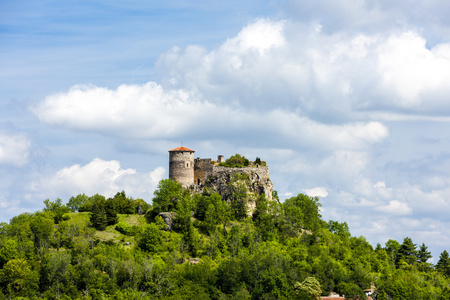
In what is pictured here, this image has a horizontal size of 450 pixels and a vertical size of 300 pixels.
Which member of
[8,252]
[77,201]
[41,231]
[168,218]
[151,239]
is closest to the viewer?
[8,252]

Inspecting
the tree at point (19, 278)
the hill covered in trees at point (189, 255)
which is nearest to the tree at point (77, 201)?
the hill covered in trees at point (189, 255)

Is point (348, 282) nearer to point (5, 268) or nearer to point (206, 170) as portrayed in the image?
point (206, 170)

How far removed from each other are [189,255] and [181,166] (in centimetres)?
1751

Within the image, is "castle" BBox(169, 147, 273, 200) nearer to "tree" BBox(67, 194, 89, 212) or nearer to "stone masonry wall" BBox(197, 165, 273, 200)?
"stone masonry wall" BBox(197, 165, 273, 200)

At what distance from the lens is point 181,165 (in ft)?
422

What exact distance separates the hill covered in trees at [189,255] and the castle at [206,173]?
7.80 ft

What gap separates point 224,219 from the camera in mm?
125938

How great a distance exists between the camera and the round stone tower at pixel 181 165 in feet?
421

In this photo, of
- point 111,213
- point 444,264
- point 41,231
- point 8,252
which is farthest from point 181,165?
point 444,264

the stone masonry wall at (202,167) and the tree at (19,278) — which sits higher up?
the stone masonry wall at (202,167)

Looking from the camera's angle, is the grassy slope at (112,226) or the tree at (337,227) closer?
the grassy slope at (112,226)

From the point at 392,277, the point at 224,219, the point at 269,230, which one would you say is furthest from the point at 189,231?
the point at 392,277

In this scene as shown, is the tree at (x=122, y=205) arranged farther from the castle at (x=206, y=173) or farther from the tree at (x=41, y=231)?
the tree at (x=41, y=231)

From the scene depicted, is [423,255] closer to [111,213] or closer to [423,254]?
[423,254]
